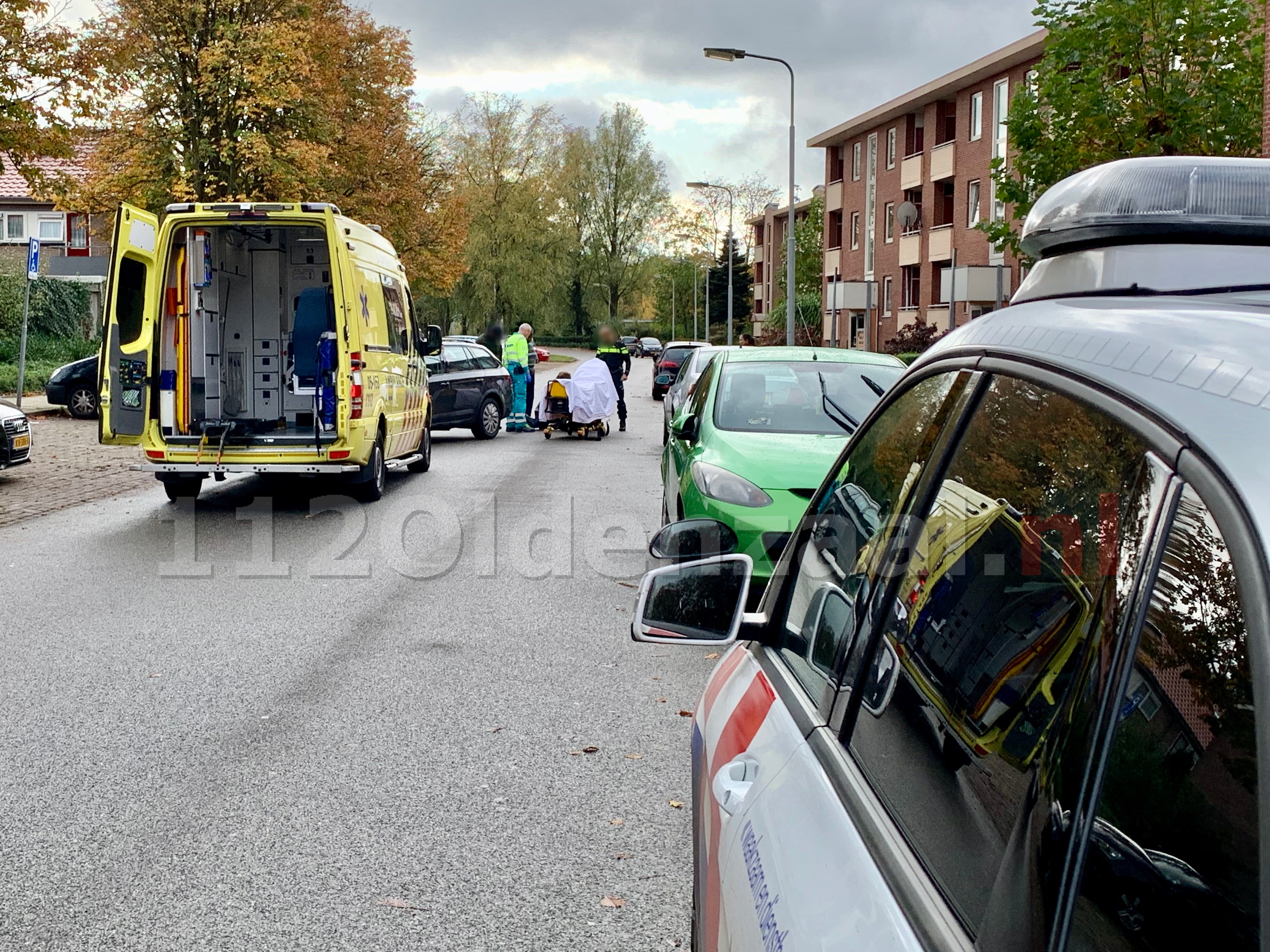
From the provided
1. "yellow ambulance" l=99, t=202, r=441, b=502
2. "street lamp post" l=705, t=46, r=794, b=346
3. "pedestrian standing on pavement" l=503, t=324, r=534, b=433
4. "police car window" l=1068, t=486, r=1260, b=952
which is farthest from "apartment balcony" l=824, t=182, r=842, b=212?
"police car window" l=1068, t=486, r=1260, b=952

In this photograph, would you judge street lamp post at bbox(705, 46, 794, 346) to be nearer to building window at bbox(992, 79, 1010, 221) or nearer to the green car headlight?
building window at bbox(992, 79, 1010, 221)

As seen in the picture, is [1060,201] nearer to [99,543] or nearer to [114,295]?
[99,543]

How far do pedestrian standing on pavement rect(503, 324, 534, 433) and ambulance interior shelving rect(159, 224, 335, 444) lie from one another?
932cm

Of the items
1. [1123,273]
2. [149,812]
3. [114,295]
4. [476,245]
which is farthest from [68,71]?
[476,245]

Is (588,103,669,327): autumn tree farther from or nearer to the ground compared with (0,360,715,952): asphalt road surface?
farther from the ground

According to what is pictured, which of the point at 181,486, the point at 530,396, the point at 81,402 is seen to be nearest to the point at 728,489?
the point at 181,486

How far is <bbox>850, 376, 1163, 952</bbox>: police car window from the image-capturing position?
136cm

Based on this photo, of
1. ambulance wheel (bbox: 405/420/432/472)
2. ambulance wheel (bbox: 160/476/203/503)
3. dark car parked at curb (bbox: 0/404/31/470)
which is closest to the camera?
ambulance wheel (bbox: 160/476/203/503)

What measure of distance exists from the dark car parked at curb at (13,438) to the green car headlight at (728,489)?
9.52 meters

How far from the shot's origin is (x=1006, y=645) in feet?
5.46

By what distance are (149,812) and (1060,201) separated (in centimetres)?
398

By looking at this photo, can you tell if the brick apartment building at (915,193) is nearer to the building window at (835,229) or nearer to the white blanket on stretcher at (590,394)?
the building window at (835,229)

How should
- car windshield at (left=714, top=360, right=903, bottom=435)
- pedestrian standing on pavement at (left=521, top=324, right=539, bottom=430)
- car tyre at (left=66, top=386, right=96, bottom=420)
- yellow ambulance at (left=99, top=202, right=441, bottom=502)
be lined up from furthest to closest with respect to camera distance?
car tyre at (left=66, top=386, right=96, bottom=420) → pedestrian standing on pavement at (left=521, top=324, right=539, bottom=430) → yellow ambulance at (left=99, top=202, right=441, bottom=502) → car windshield at (left=714, top=360, right=903, bottom=435)

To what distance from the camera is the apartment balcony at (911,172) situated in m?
53.0
